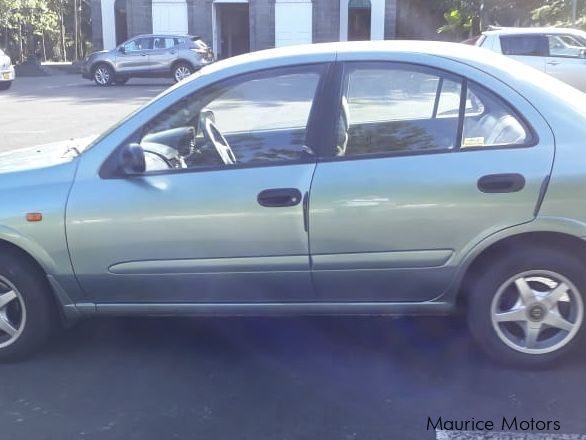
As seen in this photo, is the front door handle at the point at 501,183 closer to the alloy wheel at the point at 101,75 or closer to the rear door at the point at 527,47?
the rear door at the point at 527,47

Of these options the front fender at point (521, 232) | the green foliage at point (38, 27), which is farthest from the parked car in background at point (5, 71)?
the front fender at point (521, 232)

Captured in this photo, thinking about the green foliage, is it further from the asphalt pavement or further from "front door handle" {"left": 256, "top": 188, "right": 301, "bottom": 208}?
"front door handle" {"left": 256, "top": 188, "right": 301, "bottom": 208}

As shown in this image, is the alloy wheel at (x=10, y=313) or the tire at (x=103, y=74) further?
the tire at (x=103, y=74)

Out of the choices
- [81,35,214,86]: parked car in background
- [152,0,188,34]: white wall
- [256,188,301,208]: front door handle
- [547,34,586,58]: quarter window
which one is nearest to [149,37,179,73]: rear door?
[81,35,214,86]: parked car in background

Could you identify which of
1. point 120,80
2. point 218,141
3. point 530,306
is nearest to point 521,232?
point 530,306

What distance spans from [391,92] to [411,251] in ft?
2.98

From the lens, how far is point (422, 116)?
412 centimetres

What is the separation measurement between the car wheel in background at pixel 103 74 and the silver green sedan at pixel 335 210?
2313cm

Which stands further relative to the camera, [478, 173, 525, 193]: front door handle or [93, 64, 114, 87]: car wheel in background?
[93, 64, 114, 87]: car wheel in background

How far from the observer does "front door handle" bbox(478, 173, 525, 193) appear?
3648mm

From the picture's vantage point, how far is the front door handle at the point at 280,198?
147 inches

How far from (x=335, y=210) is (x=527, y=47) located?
1379 cm

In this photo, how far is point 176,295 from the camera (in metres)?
3.94

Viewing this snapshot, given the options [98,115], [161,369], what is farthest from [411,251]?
[98,115]
